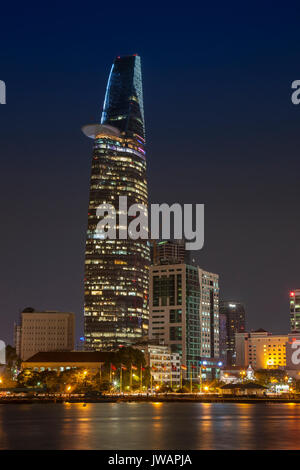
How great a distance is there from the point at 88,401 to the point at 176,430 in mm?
94487

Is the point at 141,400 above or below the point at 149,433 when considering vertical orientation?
below

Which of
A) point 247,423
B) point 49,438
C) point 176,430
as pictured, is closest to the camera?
point 49,438

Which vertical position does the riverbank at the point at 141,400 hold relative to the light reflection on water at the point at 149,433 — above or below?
below

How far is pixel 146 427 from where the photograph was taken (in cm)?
8606

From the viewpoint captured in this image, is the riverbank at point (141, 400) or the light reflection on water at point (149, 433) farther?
the riverbank at point (141, 400)

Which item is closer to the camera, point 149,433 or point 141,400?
point 149,433

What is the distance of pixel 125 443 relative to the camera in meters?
67.9

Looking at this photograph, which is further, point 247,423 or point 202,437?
point 247,423

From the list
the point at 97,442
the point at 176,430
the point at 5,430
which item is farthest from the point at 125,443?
the point at 5,430

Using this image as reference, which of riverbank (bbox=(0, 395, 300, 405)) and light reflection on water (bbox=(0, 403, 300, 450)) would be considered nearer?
light reflection on water (bbox=(0, 403, 300, 450))

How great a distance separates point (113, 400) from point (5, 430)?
3803 inches
